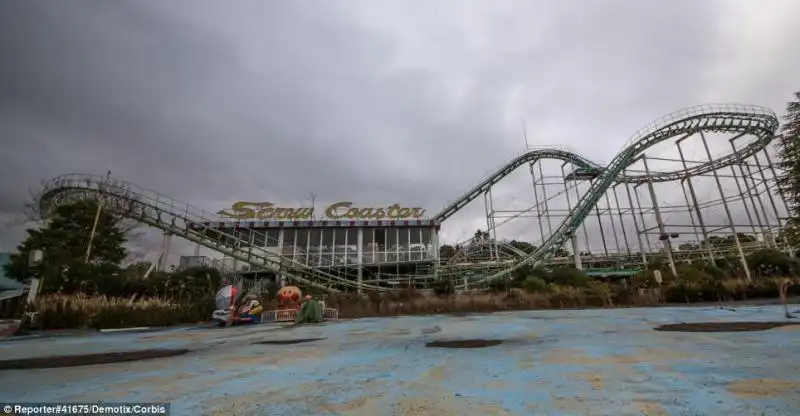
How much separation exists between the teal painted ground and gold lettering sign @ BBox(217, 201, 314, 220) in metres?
25.9

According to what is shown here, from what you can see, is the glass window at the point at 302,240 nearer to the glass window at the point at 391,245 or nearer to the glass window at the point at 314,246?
the glass window at the point at 314,246

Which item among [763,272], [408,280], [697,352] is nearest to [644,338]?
[697,352]

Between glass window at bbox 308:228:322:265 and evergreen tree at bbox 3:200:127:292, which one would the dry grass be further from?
glass window at bbox 308:228:322:265

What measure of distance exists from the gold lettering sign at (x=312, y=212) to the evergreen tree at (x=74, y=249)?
29.2 feet

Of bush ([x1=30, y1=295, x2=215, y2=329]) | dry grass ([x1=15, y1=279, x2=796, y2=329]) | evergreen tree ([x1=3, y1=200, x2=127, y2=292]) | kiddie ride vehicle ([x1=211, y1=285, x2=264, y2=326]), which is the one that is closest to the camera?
bush ([x1=30, y1=295, x2=215, y2=329])

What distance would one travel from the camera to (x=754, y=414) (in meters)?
2.04

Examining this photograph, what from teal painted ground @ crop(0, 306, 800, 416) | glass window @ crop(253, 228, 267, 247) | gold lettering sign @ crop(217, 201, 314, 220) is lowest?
teal painted ground @ crop(0, 306, 800, 416)

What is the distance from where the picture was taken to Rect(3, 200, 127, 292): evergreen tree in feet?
51.6

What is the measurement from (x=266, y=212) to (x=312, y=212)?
4.18 meters

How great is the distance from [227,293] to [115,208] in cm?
1536

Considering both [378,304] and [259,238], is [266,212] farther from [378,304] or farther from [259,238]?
[378,304]

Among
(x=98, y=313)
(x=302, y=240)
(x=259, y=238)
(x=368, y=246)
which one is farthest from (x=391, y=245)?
(x=98, y=313)

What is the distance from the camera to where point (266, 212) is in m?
30.7

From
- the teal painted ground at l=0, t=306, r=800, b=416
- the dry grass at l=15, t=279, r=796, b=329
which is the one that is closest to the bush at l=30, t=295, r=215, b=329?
the dry grass at l=15, t=279, r=796, b=329
